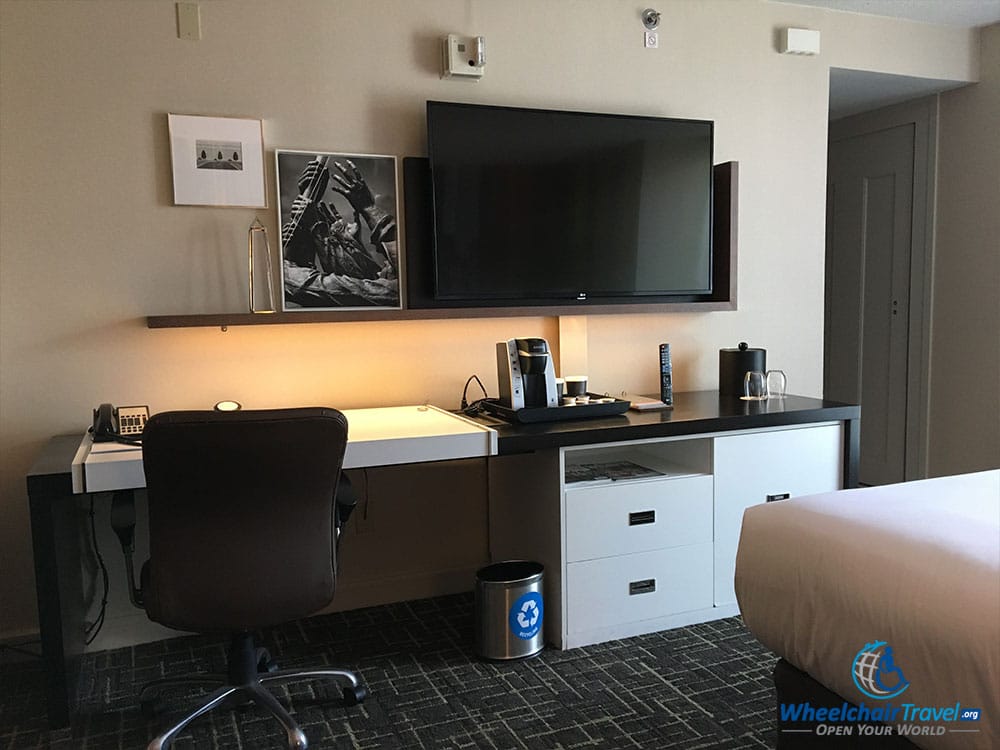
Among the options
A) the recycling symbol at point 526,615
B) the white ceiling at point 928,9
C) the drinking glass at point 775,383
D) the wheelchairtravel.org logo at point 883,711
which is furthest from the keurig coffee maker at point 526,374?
the white ceiling at point 928,9

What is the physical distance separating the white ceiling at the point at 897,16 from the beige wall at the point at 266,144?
0.32 meters

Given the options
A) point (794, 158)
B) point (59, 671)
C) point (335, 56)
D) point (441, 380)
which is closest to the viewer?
point (59, 671)

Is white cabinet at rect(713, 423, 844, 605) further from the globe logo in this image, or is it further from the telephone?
the telephone

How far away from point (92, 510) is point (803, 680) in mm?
2270

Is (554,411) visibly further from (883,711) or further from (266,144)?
(883,711)

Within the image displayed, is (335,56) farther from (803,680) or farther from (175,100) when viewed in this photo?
(803,680)

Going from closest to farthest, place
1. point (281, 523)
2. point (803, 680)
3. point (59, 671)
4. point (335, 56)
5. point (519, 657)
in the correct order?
point (803, 680) → point (281, 523) → point (59, 671) → point (519, 657) → point (335, 56)

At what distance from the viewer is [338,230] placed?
3000mm

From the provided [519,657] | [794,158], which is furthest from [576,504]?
[794,158]

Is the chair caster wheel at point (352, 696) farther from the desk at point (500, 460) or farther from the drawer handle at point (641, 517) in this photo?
the drawer handle at point (641, 517)

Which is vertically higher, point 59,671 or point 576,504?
point 576,504

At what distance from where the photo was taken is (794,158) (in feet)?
12.3

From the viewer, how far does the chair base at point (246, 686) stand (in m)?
2.13

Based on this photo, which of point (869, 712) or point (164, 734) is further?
point (164, 734)
